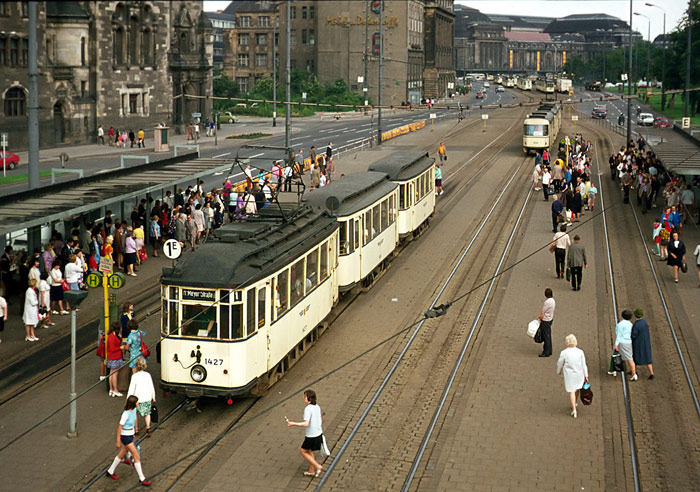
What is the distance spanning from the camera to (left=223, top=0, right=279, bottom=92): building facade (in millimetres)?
136375

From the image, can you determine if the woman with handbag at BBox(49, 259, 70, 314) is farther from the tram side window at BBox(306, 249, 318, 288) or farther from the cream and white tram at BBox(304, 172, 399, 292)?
the tram side window at BBox(306, 249, 318, 288)

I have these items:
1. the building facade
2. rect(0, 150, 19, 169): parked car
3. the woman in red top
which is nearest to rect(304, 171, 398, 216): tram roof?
the woman in red top

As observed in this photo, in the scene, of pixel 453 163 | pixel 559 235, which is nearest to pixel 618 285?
pixel 559 235

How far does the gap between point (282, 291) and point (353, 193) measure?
789cm

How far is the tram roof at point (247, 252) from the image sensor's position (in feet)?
54.7

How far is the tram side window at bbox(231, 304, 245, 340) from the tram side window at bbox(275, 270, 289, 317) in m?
1.49

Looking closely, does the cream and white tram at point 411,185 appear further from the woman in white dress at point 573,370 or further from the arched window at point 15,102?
the arched window at point 15,102

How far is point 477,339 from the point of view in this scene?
74.0 ft

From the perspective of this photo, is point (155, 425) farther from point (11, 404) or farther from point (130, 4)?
point (130, 4)

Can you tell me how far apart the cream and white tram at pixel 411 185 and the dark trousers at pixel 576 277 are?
21.7 ft

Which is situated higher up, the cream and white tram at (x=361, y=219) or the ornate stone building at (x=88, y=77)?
the ornate stone building at (x=88, y=77)

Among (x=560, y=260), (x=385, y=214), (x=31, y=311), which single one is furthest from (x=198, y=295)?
(x=560, y=260)

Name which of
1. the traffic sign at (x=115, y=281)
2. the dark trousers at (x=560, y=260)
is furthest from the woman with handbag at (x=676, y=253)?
the traffic sign at (x=115, y=281)

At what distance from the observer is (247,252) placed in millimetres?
17344
